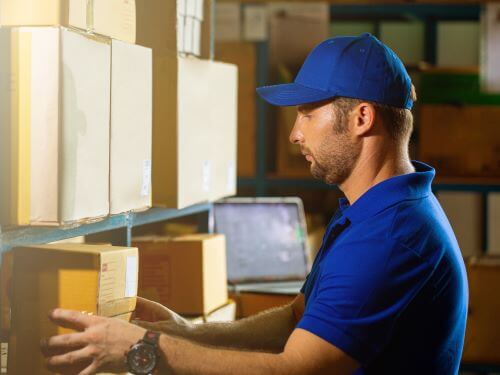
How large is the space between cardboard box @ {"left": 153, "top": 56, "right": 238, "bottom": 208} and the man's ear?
813 mm

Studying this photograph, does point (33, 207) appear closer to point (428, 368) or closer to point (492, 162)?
point (428, 368)

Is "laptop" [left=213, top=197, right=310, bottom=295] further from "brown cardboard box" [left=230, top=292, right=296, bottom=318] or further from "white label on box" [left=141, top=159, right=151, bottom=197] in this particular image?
"white label on box" [left=141, top=159, right=151, bottom=197]

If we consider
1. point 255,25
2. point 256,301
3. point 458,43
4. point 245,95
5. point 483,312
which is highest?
point 458,43

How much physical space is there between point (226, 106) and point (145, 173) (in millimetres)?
1020

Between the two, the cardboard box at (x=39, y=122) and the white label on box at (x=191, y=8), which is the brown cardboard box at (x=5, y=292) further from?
the white label on box at (x=191, y=8)

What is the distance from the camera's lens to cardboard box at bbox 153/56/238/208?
9.52 ft

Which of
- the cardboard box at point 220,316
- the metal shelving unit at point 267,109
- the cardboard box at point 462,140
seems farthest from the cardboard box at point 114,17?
the cardboard box at point 462,140

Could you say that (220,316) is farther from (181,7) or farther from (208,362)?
(208,362)

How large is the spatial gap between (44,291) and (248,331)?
0.73 metres

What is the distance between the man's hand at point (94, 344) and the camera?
1935 mm

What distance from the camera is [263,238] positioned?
434cm

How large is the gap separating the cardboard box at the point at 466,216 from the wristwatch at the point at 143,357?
3.21 m

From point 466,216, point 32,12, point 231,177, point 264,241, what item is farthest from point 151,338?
point 466,216

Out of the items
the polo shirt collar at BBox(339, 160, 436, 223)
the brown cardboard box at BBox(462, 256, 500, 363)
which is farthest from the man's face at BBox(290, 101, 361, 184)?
the brown cardboard box at BBox(462, 256, 500, 363)
